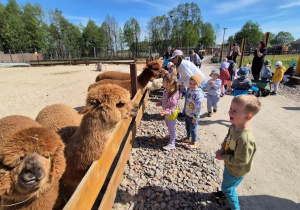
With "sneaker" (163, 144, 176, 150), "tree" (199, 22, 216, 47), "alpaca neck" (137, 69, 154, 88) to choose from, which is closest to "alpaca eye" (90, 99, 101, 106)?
"sneaker" (163, 144, 176, 150)

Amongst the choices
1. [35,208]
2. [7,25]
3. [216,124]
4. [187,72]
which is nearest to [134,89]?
[187,72]

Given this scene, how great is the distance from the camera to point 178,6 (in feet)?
207

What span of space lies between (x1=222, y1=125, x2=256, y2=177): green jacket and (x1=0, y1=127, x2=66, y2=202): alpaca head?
6.47 feet

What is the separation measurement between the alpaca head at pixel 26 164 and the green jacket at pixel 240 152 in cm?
197

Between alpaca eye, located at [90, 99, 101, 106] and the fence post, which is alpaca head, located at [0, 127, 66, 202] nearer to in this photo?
alpaca eye, located at [90, 99, 101, 106]

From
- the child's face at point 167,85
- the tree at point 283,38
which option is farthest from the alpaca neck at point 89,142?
the tree at point 283,38

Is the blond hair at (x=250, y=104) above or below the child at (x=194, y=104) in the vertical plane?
above

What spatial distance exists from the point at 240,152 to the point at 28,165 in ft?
6.92

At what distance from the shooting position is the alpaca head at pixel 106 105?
2079mm

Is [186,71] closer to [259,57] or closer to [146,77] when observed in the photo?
[146,77]

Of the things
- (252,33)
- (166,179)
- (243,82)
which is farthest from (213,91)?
(252,33)

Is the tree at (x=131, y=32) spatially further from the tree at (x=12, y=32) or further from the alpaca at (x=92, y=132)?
the alpaca at (x=92, y=132)

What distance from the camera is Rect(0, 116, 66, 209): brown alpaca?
1.09m

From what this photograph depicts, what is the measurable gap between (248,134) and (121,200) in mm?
2120
